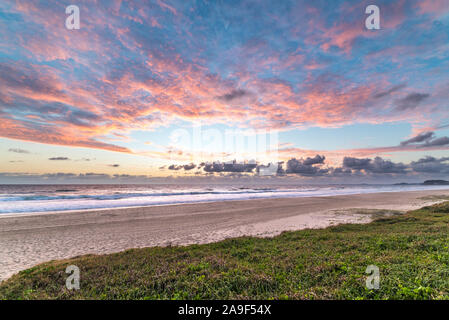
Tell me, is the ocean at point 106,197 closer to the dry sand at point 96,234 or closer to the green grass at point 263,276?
the dry sand at point 96,234

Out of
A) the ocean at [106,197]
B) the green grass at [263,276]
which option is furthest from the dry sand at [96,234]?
the ocean at [106,197]

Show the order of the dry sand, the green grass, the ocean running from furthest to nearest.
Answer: the ocean
the dry sand
the green grass

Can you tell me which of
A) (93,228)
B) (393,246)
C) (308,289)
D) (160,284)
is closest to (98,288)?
(160,284)

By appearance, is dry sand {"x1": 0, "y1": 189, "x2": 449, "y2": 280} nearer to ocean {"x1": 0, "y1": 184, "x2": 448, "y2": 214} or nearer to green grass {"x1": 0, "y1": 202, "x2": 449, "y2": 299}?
green grass {"x1": 0, "y1": 202, "x2": 449, "y2": 299}

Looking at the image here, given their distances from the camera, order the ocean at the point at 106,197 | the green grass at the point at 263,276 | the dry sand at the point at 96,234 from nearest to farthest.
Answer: the green grass at the point at 263,276, the dry sand at the point at 96,234, the ocean at the point at 106,197

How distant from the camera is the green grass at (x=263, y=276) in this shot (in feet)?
14.9

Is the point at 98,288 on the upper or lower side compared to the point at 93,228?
upper

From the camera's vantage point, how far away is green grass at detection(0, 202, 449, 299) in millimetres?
4555

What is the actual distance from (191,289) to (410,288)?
498 centimetres

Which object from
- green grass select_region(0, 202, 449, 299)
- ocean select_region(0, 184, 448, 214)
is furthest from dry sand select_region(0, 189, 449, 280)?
ocean select_region(0, 184, 448, 214)

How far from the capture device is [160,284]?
17.3 ft

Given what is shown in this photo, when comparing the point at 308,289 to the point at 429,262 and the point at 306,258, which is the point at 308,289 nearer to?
the point at 306,258

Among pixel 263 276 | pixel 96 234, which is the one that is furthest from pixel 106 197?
pixel 263 276

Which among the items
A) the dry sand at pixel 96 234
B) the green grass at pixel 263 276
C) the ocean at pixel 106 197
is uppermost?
the green grass at pixel 263 276
